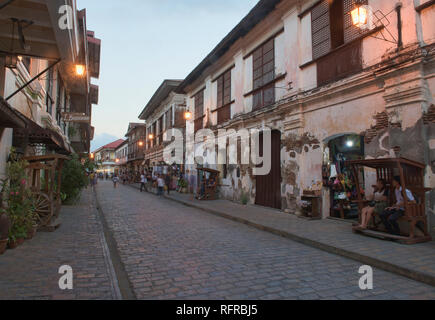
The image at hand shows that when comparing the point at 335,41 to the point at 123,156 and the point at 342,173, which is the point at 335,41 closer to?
the point at 342,173

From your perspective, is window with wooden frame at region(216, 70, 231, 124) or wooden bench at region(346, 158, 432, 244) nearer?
wooden bench at region(346, 158, 432, 244)

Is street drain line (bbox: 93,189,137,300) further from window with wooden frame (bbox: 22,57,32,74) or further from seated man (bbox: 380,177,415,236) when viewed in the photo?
window with wooden frame (bbox: 22,57,32,74)

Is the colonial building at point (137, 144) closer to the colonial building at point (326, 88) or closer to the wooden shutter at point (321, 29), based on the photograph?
the colonial building at point (326, 88)

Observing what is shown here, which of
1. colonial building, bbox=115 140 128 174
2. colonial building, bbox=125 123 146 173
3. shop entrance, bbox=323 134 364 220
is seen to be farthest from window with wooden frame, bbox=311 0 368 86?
colonial building, bbox=115 140 128 174

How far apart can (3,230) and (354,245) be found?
640 cm

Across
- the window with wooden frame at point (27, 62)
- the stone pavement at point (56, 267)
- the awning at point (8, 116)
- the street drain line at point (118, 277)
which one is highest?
the window with wooden frame at point (27, 62)

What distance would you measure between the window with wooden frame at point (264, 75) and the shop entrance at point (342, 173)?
346cm

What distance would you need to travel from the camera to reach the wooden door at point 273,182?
11.3 metres

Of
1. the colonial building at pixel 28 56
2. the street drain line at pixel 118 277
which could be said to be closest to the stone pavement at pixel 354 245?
the street drain line at pixel 118 277

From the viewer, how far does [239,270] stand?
454 centimetres

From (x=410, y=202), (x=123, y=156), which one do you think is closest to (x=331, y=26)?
(x=410, y=202)

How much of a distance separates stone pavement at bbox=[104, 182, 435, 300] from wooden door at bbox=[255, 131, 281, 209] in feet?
13.4

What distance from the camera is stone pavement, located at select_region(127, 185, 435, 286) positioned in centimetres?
447
